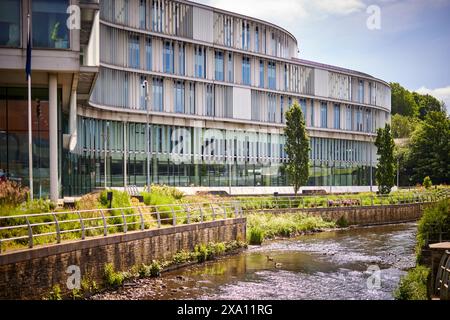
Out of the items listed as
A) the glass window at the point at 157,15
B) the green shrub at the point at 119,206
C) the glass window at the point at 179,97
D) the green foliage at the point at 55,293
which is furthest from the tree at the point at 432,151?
the green foliage at the point at 55,293

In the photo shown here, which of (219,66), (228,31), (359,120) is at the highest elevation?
(228,31)

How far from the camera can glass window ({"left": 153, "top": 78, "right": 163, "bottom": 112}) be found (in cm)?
6450

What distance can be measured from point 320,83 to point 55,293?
64899mm

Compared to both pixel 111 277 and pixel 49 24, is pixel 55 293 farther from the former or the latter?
pixel 49 24

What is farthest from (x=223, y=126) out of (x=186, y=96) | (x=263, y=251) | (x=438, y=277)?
(x=438, y=277)

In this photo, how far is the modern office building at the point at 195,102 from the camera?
5850cm

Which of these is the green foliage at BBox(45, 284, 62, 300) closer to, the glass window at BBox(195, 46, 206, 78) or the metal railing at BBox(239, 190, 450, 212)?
the metal railing at BBox(239, 190, 450, 212)

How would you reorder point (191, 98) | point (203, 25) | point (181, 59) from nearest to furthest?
point (181, 59) → point (203, 25) → point (191, 98)

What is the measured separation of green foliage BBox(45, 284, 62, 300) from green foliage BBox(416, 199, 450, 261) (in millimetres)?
13454

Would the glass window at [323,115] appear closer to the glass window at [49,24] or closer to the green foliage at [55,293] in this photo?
the glass window at [49,24]

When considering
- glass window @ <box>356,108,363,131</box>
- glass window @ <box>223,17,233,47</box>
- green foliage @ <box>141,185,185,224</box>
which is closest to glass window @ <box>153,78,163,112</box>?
glass window @ <box>223,17,233,47</box>

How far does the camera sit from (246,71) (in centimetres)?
7294

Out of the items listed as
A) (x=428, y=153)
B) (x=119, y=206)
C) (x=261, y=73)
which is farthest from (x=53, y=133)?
(x=428, y=153)

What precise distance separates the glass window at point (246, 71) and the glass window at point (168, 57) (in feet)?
31.9
